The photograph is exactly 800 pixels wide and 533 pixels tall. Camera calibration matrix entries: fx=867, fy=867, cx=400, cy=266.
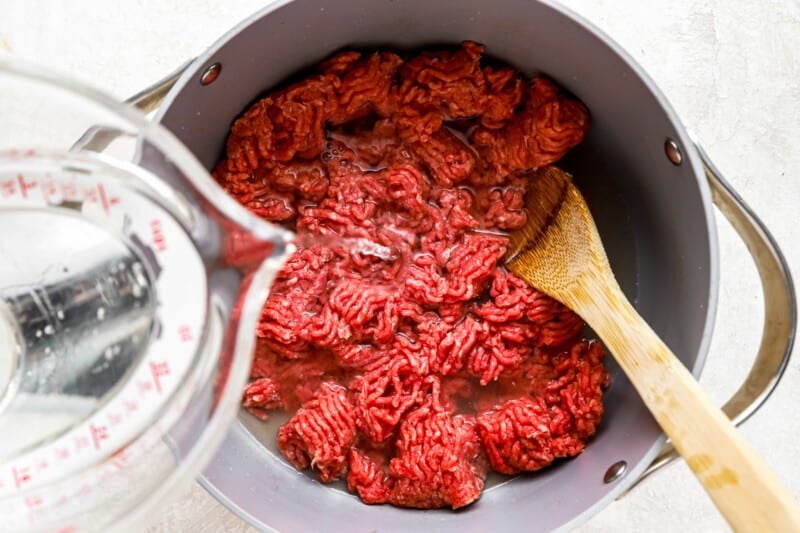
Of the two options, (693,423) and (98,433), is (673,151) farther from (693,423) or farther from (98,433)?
(98,433)

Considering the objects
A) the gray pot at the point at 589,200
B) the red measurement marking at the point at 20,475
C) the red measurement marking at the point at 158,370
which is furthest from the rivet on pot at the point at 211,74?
the red measurement marking at the point at 20,475

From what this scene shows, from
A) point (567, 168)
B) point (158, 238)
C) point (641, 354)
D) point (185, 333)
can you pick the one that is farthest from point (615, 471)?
point (158, 238)

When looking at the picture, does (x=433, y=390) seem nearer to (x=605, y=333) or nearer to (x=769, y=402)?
(x=605, y=333)

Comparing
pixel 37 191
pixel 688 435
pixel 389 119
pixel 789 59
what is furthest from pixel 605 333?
pixel 37 191

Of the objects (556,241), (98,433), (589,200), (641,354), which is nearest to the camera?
(98,433)

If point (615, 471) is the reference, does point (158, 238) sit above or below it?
above

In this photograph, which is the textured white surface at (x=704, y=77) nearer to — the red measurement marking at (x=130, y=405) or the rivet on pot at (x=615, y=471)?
the rivet on pot at (x=615, y=471)
